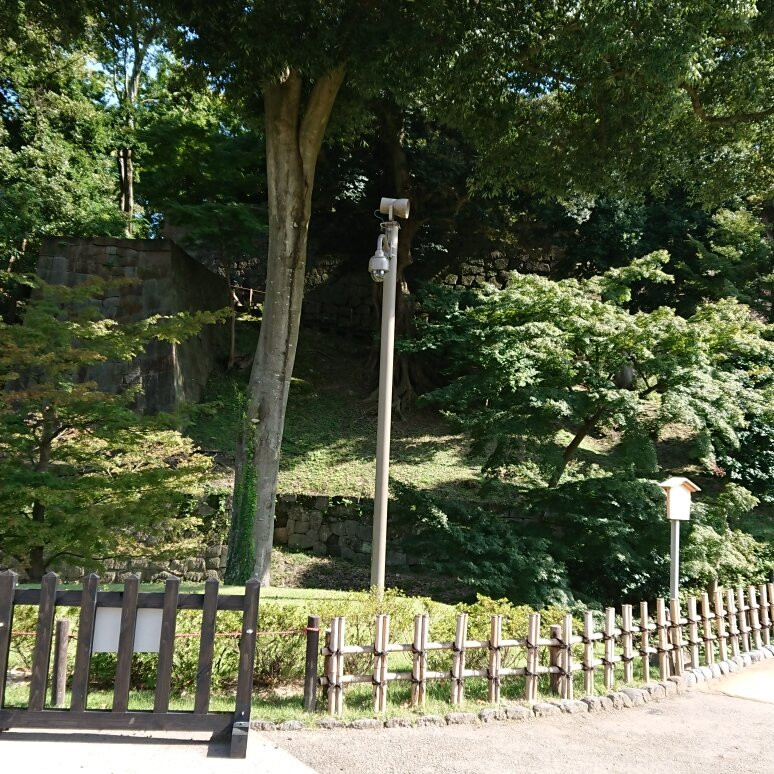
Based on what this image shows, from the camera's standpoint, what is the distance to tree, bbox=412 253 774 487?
11.5 meters

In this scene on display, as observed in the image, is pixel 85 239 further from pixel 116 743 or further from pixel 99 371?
pixel 116 743

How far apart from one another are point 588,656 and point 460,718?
5.78ft

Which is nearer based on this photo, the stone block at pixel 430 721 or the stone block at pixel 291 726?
the stone block at pixel 291 726

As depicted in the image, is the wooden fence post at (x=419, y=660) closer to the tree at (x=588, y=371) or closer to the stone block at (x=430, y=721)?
the stone block at (x=430, y=721)

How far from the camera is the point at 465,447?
57.6 feet

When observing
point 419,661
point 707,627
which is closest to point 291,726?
point 419,661

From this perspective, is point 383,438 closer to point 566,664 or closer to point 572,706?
point 566,664

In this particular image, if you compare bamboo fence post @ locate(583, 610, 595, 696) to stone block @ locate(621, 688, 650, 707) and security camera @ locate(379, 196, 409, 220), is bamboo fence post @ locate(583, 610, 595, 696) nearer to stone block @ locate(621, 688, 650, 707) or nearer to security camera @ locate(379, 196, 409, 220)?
stone block @ locate(621, 688, 650, 707)

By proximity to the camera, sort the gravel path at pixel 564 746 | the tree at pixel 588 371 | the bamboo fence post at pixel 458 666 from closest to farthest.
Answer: the gravel path at pixel 564 746 → the bamboo fence post at pixel 458 666 → the tree at pixel 588 371

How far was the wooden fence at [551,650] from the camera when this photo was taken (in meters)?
5.88

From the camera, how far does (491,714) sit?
598 cm

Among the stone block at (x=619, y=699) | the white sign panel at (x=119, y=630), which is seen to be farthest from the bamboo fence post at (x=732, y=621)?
the white sign panel at (x=119, y=630)

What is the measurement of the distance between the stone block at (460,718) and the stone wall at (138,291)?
11507 millimetres

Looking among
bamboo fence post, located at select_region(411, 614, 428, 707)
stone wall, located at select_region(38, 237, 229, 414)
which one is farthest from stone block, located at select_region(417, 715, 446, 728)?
stone wall, located at select_region(38, 237, 229, 414)
